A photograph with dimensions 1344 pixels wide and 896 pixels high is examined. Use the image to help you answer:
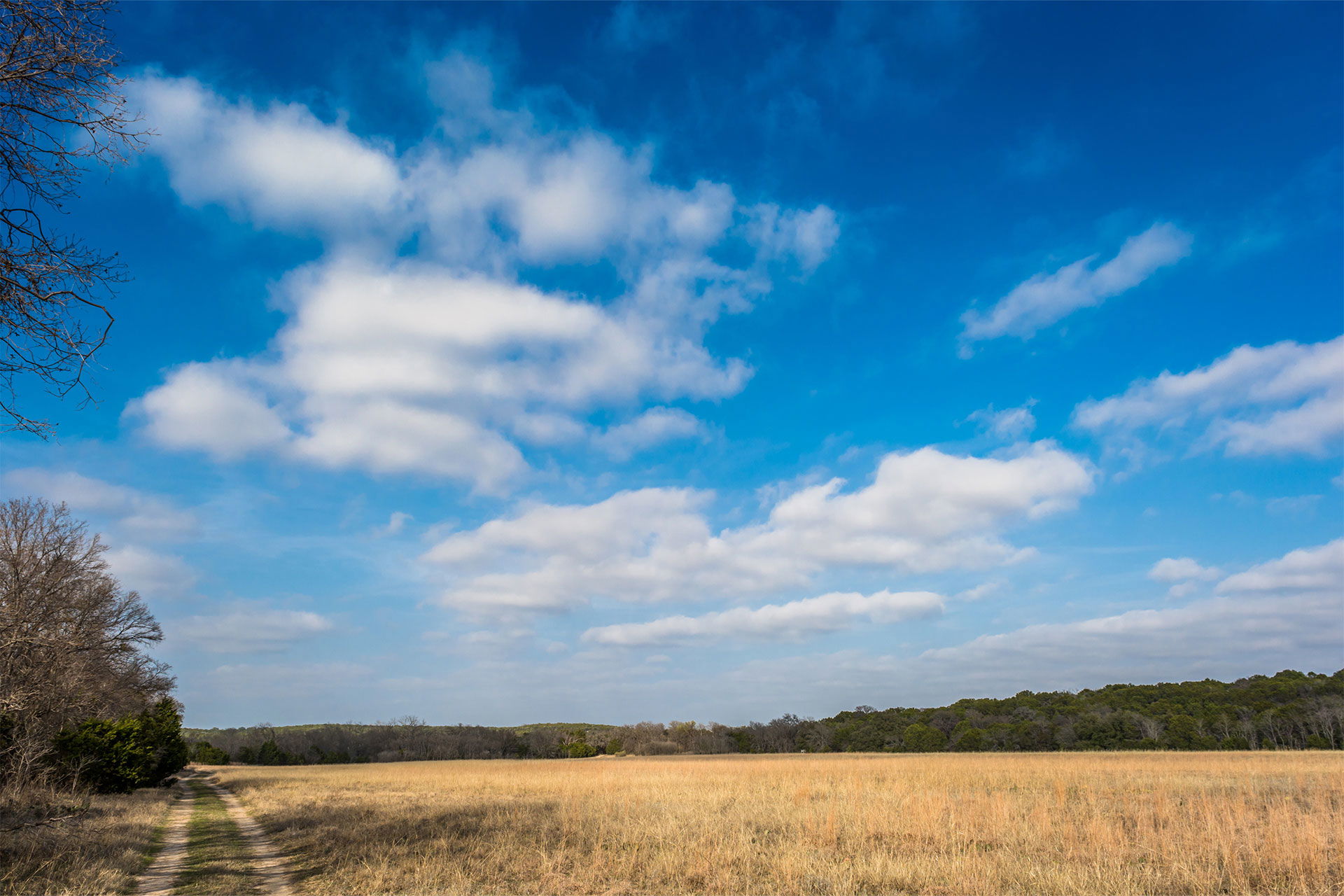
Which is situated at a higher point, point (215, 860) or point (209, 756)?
point (215, 860)

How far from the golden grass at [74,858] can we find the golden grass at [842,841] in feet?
8.87

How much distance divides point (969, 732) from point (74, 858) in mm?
90847

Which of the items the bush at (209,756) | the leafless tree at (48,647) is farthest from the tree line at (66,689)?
the bush at (209,756)

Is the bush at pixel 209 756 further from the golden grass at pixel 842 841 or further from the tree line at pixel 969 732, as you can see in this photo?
the golden grass at pixel 842 841

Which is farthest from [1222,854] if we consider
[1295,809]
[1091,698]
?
[1091,698]

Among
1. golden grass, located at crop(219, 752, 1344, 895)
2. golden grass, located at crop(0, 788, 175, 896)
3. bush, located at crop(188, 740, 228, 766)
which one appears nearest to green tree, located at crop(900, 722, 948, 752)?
golden grass, located at crop(219, 752, 1344, 895)

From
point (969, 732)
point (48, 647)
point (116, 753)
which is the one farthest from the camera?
point (969, 732)

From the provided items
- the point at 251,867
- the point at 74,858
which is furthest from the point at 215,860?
the point at 74,858

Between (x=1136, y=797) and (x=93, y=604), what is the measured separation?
96.1 ft

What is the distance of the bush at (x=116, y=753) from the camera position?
23812 mm

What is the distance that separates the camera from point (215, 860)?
43.1 ft

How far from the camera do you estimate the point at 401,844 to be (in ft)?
43.6

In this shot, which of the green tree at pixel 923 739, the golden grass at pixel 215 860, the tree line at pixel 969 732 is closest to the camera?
the golden grass at pixel 215 860

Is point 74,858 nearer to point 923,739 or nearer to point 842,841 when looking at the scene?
point 842,841
